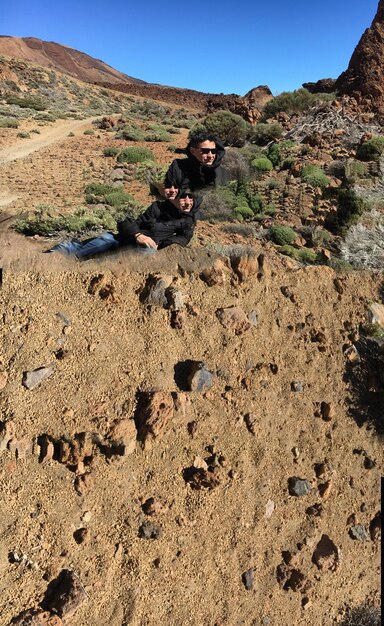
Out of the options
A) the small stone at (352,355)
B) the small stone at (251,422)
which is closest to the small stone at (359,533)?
the small stone at (251,422)

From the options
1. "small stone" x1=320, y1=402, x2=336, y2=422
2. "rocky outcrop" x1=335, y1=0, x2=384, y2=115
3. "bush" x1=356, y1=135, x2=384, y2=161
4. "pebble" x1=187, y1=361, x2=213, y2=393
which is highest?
"rocky outcrop" x1=335, y1=0, x2=384, y2=115

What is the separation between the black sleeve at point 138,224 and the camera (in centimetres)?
393

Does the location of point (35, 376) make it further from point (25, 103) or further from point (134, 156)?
point (25, 103)

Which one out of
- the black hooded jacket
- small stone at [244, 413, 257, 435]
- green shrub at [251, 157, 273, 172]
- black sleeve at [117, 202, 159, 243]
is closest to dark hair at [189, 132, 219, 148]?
the black hooded jacket

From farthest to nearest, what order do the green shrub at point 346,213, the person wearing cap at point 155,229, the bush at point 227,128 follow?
the bush at point 227,128, the green shrub at point 346,213, the person wearing cap at point 155,229

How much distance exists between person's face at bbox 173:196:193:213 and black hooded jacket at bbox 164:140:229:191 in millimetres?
119

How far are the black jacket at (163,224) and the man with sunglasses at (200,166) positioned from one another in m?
0.32

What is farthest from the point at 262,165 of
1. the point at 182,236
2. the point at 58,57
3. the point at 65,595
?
the point at 58,57

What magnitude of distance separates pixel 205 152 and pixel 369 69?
2492 cm

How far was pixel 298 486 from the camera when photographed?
4.16 metres

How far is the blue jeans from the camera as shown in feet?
13.7

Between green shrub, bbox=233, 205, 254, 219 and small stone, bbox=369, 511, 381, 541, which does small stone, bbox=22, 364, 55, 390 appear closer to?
small stone, bbox=369, 511, 381, 541

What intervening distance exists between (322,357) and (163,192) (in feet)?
9.78

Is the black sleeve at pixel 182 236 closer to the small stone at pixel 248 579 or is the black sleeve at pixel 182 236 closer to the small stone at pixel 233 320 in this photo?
the small stone at pixel 233 320
